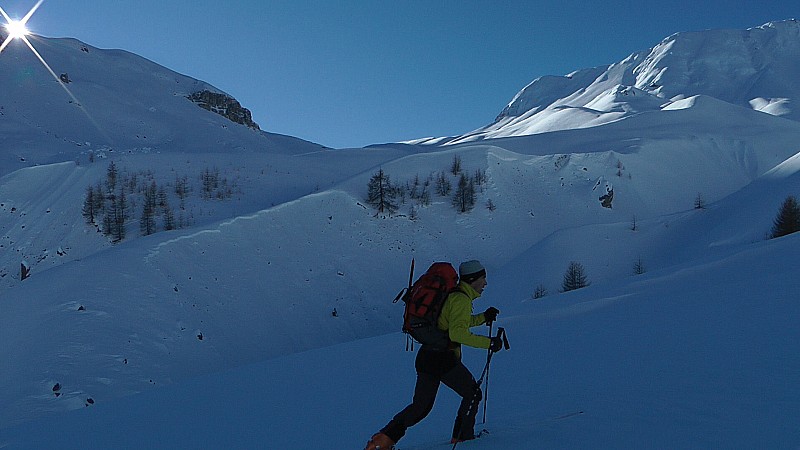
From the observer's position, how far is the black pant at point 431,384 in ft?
13.8

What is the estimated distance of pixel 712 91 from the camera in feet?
415

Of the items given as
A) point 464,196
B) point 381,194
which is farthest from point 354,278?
point 464,196

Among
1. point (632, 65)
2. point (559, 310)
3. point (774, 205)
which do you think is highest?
point (632, 65)

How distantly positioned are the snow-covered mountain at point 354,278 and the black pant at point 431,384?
2.54 feet

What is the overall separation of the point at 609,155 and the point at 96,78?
53.8 m

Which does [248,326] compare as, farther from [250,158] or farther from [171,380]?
[250,158]

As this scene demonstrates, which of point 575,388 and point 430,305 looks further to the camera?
point 575,388

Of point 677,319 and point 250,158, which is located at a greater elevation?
point 250,158

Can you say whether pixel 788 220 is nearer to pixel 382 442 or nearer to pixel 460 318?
pixel 460 318

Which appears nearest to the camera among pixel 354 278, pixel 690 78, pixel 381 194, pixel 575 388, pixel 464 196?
pixel 575 388

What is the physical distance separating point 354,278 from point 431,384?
700 inches

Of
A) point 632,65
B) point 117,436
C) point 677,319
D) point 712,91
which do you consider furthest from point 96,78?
point 632,65

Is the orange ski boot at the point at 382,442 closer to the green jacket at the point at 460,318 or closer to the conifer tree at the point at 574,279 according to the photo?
the green jacket at the point at 460,318

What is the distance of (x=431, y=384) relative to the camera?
4.26 m
